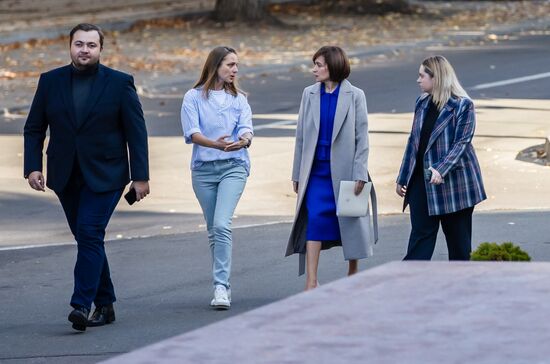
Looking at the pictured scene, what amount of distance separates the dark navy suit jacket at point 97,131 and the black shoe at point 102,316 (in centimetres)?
75

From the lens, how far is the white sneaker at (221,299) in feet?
28.6


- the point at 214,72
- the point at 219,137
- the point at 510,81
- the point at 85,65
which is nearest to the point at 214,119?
the point at 219,137

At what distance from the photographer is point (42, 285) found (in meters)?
10.0

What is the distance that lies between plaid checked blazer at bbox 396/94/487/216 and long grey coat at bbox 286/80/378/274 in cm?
34

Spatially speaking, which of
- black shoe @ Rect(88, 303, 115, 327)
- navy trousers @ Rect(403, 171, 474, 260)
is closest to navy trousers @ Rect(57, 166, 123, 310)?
black shoe @ Rect(88, 303, 115, 327)

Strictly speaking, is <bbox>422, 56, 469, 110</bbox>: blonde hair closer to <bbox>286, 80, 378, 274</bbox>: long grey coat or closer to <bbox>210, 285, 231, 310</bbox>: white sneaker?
<bbox>286, 80, 378, 274</bbox>: long grey coat

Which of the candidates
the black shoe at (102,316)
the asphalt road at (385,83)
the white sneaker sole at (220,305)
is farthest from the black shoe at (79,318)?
the asphalt road at (385,83)

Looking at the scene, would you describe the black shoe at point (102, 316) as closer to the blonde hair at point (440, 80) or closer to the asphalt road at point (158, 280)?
the asphalt road at point (158, 280)

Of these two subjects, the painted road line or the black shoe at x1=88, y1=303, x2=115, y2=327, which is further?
the painted road line

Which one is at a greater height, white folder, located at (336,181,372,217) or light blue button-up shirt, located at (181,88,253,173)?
light blue button-up shirt, located at (181,88,253,173)

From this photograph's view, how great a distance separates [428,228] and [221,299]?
1348 millimetres

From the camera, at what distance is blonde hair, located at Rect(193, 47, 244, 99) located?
878 centimetres

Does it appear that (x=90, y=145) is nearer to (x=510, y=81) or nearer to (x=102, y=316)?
(x=102, y=316)

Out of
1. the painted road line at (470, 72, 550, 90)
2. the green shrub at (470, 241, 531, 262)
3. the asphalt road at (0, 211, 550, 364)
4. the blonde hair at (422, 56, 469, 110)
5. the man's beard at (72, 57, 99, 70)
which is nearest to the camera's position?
the green shrub at (470, 241, 531, 262)
